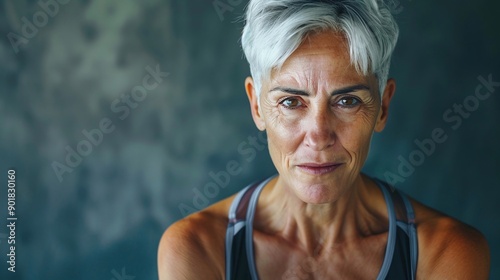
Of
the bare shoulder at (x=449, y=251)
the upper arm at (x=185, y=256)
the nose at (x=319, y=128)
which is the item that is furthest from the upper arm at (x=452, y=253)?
the upper arm at (x=185, y=256)

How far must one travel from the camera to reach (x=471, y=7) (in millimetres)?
1787

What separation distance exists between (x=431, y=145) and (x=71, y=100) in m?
1.11

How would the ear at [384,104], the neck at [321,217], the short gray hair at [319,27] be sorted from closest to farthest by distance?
1. the short gray hair at [319,27]
2. the ear at [384,104]
3. the neck at [321,217]

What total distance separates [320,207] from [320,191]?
0.16 m

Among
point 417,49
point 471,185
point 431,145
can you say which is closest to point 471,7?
point 417,49

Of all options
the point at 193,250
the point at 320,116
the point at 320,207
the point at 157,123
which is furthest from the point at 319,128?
the point at 157,123

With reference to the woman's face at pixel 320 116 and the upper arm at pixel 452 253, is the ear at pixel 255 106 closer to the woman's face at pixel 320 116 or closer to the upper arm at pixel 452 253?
the woman's face at pixel 320 116

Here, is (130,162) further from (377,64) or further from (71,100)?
(377,64)

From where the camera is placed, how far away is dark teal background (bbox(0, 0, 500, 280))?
5.56ft

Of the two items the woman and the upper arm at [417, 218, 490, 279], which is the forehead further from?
the upper arm at [417, 218, 490, 279]

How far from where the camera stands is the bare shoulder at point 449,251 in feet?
4.20

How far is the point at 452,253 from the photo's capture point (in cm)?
130

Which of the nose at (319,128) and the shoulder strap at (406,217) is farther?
the shoulder strap at (406,217)

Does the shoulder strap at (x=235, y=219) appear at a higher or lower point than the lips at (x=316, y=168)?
lower
